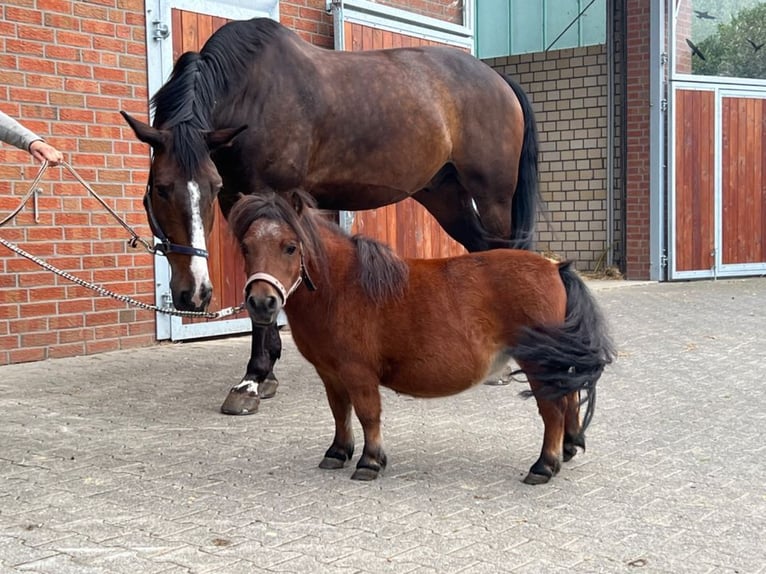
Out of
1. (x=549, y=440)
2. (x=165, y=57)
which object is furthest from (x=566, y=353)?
(x=165, y=57)

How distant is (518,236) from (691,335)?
2490 mm

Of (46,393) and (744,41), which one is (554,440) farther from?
(744,41)

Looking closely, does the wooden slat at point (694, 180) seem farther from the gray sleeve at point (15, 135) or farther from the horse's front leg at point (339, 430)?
the gray sleeve at point (15, 135)

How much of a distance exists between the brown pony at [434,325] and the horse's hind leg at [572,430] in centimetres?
12

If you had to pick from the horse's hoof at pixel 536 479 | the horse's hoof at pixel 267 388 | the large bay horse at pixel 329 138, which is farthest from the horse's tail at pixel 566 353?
the horse's hoof at pixel 267 388

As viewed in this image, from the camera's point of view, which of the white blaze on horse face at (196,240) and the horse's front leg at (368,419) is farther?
the white blaze on horse face at (196,240)

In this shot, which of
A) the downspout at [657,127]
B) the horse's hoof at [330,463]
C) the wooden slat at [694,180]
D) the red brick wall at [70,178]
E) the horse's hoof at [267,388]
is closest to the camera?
the horse's hoof at [330,463]

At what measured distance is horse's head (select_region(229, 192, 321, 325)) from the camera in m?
3.13

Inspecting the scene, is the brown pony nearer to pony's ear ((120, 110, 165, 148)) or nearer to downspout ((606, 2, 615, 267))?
pony's ear ((120, 110, 165, 148))

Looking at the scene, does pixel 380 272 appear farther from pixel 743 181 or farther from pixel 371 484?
pixel 743 181

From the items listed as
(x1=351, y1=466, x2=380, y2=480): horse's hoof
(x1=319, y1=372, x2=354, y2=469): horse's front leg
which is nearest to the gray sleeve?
(x1=319, y1=372, x2=354, y2=469): horse's front leg

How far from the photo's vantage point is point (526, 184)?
20.3ft

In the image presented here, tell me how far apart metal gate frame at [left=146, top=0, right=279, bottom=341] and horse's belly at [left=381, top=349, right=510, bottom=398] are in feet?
12.5

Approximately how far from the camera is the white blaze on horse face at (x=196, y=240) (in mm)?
3949
